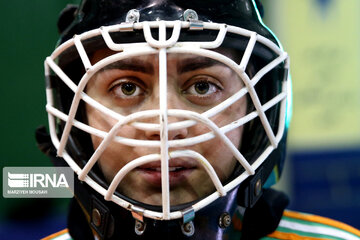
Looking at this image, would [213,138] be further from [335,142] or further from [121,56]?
[335,142]

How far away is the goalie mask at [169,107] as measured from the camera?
824mm

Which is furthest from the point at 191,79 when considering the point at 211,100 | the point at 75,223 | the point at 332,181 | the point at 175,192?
the point at 332,181

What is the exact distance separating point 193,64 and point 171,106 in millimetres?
97

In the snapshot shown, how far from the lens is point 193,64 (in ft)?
2.89

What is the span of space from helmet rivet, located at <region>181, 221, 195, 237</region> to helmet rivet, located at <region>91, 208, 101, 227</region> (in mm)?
188

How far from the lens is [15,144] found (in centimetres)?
188

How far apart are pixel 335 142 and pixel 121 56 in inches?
86.3

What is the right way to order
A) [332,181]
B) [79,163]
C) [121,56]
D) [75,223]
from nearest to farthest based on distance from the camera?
1. [121,56]
2. [79,163]
3. [75,223]
4. [332,181]

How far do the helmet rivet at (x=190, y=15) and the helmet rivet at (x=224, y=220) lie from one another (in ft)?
1.33

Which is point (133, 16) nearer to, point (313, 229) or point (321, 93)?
point (313, 229)

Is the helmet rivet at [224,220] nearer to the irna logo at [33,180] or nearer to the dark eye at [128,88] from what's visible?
the dark eye at [128,88]

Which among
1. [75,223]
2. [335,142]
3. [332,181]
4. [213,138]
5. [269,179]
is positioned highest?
[213,138]

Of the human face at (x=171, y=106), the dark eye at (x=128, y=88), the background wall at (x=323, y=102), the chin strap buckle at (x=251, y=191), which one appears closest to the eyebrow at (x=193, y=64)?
the human face at (x=171, y=106)

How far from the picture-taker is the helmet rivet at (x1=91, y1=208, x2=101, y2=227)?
0.94 m
